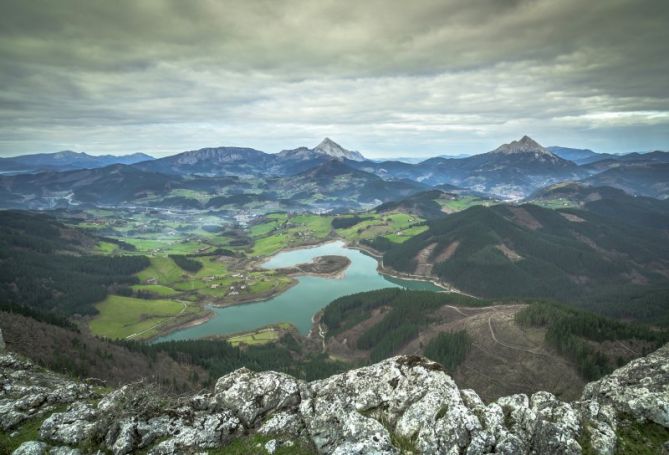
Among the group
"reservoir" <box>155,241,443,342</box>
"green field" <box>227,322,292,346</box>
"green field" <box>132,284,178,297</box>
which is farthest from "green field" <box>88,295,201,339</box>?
"green field" <box>227,322,292,346</box>

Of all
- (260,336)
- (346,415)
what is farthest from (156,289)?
(346,415)

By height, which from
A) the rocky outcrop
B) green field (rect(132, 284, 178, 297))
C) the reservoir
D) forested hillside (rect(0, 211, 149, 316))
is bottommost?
the reservoir

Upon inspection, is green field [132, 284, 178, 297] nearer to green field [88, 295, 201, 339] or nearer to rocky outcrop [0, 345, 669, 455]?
green field [88, 295, 201, 339]

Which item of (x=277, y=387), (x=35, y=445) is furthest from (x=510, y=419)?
(x=35, y=445)

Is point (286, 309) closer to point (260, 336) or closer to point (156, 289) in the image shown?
point (260, 336)

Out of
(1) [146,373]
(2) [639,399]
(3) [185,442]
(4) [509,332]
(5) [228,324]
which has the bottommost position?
(5) [228,324]

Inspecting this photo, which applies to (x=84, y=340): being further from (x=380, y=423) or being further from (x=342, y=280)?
(x=342, y=280)

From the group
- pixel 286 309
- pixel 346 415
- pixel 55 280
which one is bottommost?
pixel 286 309
